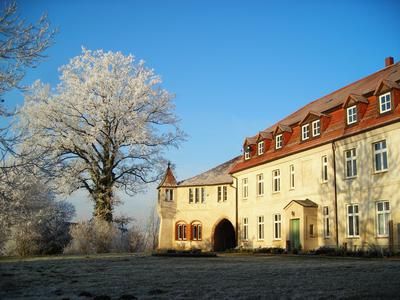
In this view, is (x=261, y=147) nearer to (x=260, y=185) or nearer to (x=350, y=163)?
(x=260, y=185)

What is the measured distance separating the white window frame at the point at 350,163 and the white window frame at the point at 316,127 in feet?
11.2

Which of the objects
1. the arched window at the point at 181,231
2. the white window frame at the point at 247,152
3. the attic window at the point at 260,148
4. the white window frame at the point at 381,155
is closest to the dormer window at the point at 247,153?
the white window frame at the point at 247,152

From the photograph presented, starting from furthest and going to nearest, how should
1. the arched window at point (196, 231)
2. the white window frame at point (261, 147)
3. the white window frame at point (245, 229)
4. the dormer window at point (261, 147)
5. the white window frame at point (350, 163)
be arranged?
the arched window at point (196, 231)
the white window frame at point (245, 229)
the dormer window at point (261, 147)
the white window frame at point (261, 147)
the white window frame at point (350, 163)

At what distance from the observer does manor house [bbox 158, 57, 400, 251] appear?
77.5 feet

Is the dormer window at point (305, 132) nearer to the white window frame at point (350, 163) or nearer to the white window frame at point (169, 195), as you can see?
the white window frame at point (350, 163)

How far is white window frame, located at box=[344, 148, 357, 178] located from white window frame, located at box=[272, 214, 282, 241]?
790cm

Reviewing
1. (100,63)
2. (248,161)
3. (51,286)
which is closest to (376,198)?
(248,161)

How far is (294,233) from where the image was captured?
3034 cm

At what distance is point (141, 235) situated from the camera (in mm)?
36719

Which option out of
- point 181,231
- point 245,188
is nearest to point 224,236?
point 181,231

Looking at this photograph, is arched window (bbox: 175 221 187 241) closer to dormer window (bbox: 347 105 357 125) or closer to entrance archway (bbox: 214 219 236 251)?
entrance archway (bbox: 214 219 236 251)

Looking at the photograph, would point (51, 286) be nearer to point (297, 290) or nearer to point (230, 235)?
point (297, 290)

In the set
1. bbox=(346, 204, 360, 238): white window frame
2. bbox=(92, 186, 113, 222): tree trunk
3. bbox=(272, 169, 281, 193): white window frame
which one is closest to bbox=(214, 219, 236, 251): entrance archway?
bbox=(272, 169, 281, 193): white window frame

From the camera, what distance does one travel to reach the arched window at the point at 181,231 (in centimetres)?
4625
